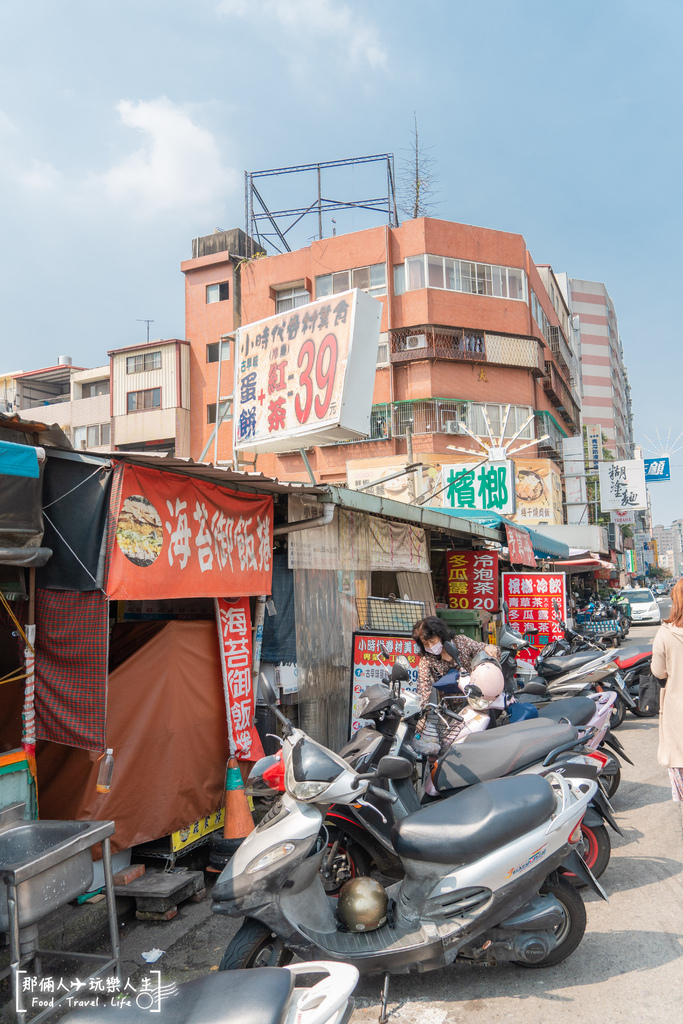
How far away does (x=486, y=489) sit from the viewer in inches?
714

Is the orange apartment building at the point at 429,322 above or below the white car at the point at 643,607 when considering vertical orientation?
above

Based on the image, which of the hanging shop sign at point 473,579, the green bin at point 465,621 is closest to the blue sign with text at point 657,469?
the hanging shop sign at point 473,579

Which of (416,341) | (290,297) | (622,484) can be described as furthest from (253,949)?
(622,484)

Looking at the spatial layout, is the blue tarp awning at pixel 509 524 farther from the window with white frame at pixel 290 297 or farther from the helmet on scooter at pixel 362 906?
the window with white frame at pixel 290 297

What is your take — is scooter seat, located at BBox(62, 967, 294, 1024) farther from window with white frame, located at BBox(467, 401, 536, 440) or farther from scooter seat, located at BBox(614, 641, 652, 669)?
window with white frame, located at BBox(467, 401, 536, 440)

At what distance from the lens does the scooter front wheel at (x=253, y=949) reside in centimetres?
334

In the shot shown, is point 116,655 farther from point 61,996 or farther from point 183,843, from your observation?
point 61,996

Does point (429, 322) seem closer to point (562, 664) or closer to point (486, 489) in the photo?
point (486, 489)

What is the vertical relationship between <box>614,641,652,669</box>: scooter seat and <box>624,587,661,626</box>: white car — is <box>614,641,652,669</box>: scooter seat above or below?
above

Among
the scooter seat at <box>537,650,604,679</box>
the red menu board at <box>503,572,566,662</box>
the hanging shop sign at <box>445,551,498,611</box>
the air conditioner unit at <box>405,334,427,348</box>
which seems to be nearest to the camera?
the scooter seat at <box>537,650,604,679</box>

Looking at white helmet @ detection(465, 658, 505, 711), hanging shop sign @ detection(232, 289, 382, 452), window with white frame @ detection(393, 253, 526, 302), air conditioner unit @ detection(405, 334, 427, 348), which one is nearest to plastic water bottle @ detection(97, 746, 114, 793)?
white helmet @ detection(465, 658, 505, 711)

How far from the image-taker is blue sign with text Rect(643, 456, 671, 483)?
28.8 meters

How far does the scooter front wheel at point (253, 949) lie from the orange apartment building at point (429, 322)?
26.4 m

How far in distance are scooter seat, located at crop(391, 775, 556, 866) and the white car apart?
3024 cm
